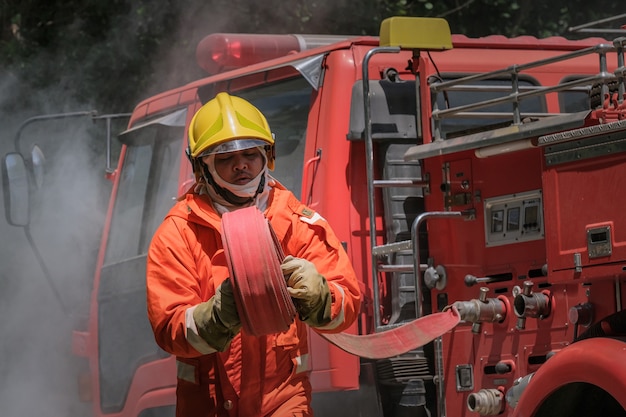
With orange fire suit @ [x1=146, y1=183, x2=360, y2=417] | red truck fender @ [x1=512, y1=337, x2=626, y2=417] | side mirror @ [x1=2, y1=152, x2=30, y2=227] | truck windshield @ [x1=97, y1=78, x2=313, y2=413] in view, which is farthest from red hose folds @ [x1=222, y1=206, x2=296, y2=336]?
side mirror @ [x1=2, y1=152, x2=30, y2=227]

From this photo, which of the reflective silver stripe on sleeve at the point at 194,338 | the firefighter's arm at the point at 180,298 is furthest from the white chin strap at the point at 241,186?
the reflective silver stripe on sleeve at the point at 194,338

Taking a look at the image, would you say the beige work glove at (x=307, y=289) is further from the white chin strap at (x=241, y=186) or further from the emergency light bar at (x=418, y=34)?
the emergency light bar at (x=418, y=34)

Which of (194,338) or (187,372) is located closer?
(194,338)

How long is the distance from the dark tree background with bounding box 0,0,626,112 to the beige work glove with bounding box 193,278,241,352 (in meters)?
7.44

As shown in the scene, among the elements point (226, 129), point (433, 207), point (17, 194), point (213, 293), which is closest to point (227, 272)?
point (213, 293)

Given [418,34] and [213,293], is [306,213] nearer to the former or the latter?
[213,293]

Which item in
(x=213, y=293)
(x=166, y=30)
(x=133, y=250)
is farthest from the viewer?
(x=166, y=30)

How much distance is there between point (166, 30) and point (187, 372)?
24.9ft

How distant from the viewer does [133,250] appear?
6.68 m

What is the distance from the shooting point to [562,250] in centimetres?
404

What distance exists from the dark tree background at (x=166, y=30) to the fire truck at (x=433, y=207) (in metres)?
4.20

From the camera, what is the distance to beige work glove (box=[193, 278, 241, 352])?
3498 millimetres

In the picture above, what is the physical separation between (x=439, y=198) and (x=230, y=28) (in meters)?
6.20

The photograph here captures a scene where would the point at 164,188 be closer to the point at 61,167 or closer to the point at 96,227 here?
the point at 96,227
